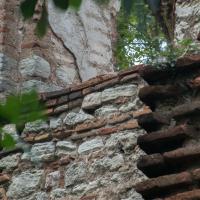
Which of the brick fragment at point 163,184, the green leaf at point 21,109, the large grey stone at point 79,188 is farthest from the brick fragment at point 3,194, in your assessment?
the green leaf at point 21,109

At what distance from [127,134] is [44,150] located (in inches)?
23.6

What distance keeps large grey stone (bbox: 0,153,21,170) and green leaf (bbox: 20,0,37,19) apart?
8.76ft

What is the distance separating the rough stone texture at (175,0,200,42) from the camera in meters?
3.75

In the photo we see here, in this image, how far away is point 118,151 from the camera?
12.3 ft

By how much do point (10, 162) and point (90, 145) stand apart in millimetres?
603

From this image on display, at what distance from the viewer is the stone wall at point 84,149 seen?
→ 3.69 meters

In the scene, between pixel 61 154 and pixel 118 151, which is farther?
pixel 61 154

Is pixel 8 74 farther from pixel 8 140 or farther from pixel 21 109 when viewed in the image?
pixel 21 109

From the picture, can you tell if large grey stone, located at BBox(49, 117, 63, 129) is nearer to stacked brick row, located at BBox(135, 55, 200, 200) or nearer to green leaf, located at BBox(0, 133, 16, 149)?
stacked brick row, located at BBox(135, 55, 200, 200)

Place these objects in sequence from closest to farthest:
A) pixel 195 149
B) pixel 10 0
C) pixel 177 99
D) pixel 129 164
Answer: pixel 195 149 → pixel 177 99 → pixel 129 164 → pixel 10 0

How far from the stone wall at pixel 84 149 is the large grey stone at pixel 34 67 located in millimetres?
1187

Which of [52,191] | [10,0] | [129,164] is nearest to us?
[129,164]

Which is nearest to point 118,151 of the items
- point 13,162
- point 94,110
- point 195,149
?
point 94,110

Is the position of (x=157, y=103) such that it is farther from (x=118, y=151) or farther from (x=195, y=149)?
(x=118, y=151)
